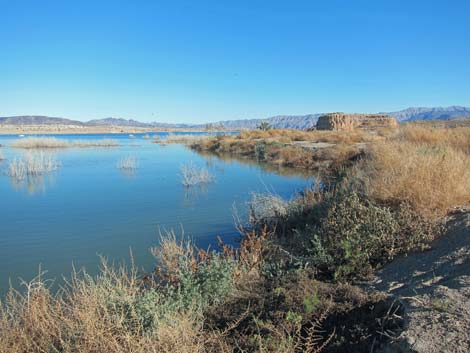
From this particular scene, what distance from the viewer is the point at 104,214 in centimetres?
1186

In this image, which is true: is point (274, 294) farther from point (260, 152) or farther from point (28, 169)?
point (260, 152)

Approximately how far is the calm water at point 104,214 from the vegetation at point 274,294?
1.90m

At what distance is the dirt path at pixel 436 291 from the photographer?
2.86m

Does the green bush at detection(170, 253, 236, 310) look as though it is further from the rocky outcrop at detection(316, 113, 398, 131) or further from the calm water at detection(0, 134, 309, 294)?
the rocky outcrop at detection(316, 113, 398, 131)

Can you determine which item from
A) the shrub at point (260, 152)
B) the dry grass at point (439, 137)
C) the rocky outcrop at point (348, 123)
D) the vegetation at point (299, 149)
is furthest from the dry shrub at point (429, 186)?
the rocky outcrop at point (348, 123)

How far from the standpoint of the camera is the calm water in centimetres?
807

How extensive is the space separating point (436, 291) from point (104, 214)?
34.1 ft

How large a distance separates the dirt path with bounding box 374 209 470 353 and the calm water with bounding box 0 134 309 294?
4607mm

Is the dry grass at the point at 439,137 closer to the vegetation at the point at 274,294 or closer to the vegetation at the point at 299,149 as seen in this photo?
the vegetation at the point at 299,149

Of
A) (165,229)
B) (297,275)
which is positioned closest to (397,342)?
(297,275)

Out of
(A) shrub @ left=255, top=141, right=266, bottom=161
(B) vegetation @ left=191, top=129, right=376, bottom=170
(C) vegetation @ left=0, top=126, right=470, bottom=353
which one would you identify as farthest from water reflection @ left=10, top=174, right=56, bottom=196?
(A) shrub @ left=255, top=141, right=266, bottom=161

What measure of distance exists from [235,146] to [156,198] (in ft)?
76.5

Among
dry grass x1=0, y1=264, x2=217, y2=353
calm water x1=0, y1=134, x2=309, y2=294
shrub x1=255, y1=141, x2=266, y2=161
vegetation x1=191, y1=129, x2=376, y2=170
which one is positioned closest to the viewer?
dry grass x1=0, y1=264, x2=217, y2=353

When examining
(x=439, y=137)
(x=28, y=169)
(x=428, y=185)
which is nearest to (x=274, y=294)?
(x=428, y=185)
